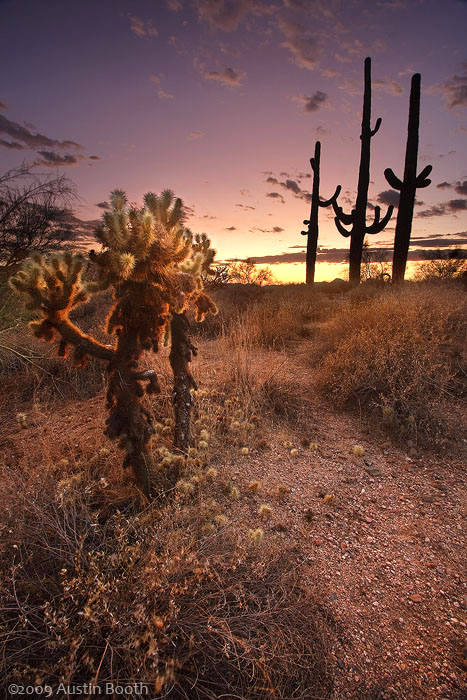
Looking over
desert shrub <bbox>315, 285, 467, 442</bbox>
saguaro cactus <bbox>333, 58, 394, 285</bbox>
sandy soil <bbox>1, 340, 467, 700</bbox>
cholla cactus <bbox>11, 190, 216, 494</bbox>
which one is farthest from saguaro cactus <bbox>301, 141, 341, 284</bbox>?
cholla cactus <bbox>11, 190, 216, 494</bbox>

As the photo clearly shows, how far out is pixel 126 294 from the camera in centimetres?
219

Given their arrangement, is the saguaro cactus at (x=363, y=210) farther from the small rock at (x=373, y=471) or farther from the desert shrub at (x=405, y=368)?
the small rock at (x=373, y=471)

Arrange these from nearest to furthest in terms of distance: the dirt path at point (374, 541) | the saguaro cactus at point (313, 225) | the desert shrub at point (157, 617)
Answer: the desert shrub at point (157, 617)
the dirt path at point (374, 541)
the saguaro cactus at point (313, 225)

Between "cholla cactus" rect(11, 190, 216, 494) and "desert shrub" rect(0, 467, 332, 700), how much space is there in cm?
69

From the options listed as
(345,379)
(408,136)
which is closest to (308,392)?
(345,379)

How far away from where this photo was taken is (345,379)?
4504mm

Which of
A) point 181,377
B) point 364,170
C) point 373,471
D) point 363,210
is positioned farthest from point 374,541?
point 364,170

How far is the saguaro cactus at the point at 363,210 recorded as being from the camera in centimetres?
1273

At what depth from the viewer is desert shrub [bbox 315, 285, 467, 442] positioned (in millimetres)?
3897

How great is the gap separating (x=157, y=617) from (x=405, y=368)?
13.8 feet

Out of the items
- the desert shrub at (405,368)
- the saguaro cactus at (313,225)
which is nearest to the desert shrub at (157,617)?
the desert shrub at (405,368)

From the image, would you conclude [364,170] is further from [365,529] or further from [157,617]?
[157,617]

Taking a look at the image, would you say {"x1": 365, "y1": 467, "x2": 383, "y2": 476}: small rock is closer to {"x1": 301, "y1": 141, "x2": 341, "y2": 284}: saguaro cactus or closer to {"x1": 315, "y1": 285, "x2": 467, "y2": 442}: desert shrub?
{"x1": 315, "y1": 285, "x2": 467, "y2": 442}: desert shrub

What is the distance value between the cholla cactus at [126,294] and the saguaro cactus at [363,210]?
12491mm
